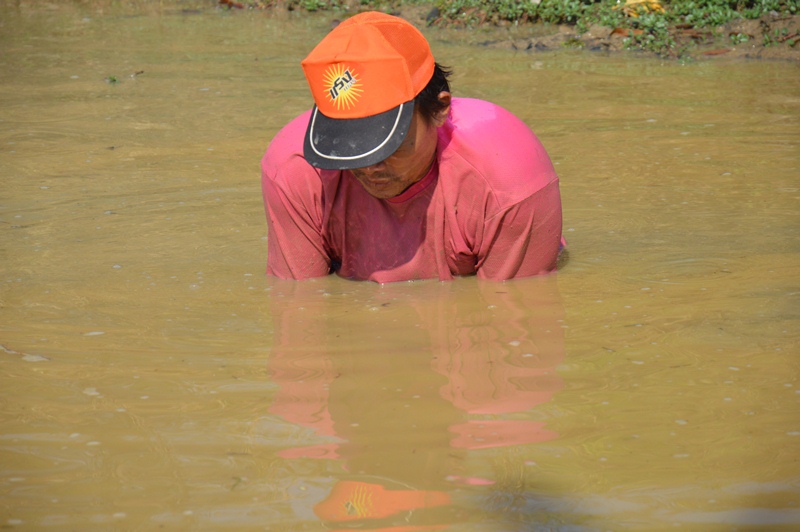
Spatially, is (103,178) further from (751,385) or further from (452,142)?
(751,385)

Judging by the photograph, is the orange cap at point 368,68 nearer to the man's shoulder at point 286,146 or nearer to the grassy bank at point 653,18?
the man's shoulder at point 286,146

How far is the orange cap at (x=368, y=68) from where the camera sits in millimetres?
2922

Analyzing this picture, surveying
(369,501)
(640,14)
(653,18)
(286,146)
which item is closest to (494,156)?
(286,146)

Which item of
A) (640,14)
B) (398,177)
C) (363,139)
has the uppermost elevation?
(363,139)

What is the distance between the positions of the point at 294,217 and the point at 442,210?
0.50 metres

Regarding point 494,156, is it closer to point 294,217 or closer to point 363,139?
point 363,139

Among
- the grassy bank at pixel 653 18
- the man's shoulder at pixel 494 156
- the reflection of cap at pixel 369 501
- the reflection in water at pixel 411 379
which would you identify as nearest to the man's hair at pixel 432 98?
the man's shoulder at pixel 494 156

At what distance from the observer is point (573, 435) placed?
8.29ft

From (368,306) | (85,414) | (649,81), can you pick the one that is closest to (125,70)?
(649,81)

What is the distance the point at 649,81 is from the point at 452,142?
448cm

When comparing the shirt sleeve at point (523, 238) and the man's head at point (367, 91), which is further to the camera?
the shirt sleeve at point (523, 238)

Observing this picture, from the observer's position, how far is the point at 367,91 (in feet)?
9.61

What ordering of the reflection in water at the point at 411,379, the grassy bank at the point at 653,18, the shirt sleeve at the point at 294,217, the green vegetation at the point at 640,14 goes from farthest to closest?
the green vegetation at the point at 640,14
the grassy bank at the point at 653,18
the shirt sleeve at the point at 294,217
the reflection in water at the point at 411,379

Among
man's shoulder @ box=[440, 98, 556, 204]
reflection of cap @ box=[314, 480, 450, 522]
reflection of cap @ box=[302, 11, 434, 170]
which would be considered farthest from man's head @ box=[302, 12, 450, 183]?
reflection of cap @ box=[314, 480, 450, 522]
